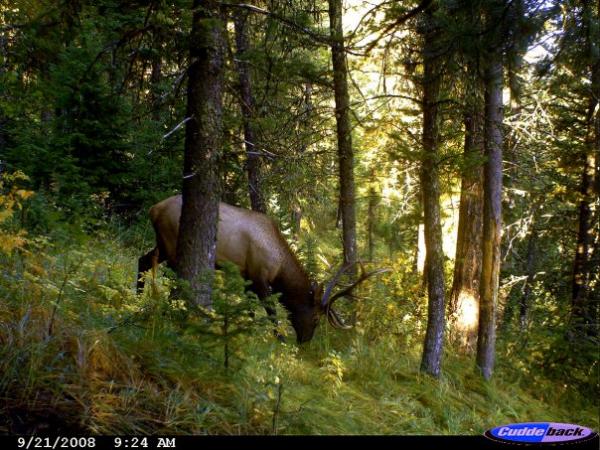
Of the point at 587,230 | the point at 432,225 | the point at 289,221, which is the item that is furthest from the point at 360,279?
the point at 587,230

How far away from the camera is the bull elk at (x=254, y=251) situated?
870 centimetres

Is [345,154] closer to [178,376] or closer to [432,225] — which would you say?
[432,225]

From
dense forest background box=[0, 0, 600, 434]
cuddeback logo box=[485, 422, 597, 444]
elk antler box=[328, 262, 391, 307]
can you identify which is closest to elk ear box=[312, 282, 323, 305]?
elk antler box=[328, 262, 391, 307]

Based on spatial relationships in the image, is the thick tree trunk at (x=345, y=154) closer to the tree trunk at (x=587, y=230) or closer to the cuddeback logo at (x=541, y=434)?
the tree trunk at (x=587, y=230)

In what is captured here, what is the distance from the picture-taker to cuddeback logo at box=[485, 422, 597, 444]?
339 cm

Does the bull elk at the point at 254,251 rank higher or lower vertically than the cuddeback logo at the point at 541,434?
higher

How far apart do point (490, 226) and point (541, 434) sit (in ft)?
14.3

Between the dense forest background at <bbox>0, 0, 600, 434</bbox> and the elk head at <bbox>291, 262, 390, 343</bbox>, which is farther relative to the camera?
the elk head at <bbox>291, 262, 390, 343</bbox>

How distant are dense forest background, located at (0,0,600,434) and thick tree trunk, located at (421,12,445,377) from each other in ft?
0.09

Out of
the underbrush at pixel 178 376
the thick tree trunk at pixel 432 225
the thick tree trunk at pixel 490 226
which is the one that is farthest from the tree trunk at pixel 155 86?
the thick tree trunk at pixel 490 226

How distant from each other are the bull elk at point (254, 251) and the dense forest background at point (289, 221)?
2.03 ft

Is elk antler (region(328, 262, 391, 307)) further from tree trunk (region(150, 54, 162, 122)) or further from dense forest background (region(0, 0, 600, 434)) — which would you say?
tree trunk (region(150, 54, 162, 122))

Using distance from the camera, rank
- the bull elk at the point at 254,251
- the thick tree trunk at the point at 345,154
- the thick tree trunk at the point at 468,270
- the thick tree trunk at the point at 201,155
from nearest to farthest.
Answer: the thick tree trunk at the point at 201,155
the bull elk at the point at 254,251
the thick tree trunk at the point at 345,154
the thick tree trunk at the point at 468,270

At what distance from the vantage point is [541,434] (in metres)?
3.50
